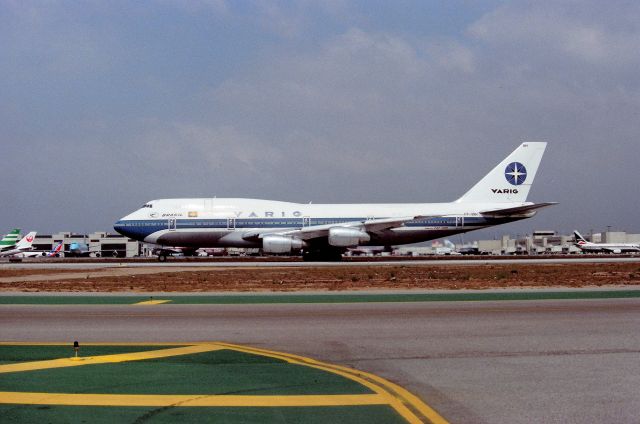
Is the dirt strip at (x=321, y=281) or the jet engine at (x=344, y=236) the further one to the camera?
the jet engine at (x=344, y=236)

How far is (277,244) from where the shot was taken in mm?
45438

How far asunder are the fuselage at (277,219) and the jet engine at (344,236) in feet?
4.97

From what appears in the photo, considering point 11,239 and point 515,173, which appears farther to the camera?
point 11,239

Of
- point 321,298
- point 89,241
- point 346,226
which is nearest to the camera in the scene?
point 321,298

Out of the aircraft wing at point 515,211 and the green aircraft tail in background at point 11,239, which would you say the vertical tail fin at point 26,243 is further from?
the aircraft wing at point 515,211

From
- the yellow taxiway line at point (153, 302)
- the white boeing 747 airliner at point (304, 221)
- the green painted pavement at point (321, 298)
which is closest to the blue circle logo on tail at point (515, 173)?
the white boeing 747 airliner at point (304, 221)

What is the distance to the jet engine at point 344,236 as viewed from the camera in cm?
4550

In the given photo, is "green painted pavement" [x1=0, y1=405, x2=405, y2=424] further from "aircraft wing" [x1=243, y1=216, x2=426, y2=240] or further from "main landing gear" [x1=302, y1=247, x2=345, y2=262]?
"main landing gear" [x1=302, y1=247, x2=345, y2=262]

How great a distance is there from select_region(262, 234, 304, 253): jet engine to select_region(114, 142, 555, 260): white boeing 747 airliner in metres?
0.21

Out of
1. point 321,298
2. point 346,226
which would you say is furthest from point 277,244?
point 321,298

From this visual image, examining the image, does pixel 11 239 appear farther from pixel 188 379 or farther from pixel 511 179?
pixel 188 379

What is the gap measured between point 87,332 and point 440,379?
7.84 metres

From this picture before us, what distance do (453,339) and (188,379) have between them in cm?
531

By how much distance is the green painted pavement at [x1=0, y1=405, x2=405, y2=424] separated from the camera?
6.42 meters
